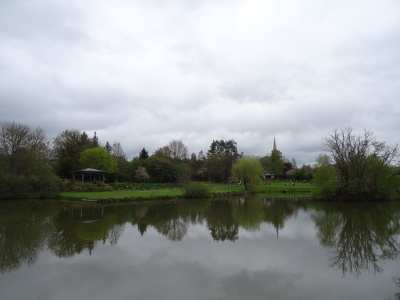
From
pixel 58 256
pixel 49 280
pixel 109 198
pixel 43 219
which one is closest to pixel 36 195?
pixel 109 198

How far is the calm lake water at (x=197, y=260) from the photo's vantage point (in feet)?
25.2

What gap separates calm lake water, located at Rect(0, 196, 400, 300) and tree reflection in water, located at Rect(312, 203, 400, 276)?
46 millimetres

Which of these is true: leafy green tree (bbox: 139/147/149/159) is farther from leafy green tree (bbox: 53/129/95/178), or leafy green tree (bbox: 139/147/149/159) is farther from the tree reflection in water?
the tree reflection in water

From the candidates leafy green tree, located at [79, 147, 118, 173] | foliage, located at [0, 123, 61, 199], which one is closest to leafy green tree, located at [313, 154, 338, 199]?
foliage, located at [0, 123, 61, 199]

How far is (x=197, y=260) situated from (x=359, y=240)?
851 cm

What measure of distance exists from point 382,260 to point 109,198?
25.7m

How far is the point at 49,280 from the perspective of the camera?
838 centimetres

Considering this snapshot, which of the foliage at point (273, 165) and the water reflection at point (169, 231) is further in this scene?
the foliage at point (273, 165)

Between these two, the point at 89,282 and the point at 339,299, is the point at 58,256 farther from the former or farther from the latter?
the point at 339,299

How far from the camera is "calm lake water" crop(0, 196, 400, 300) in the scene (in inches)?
303

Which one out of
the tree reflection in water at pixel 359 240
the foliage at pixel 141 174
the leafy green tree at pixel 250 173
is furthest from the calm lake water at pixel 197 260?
the foliage at pixel 141 174

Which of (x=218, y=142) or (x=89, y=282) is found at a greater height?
(x=218, y=142)

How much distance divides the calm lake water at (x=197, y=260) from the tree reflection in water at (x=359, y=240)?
0.05m

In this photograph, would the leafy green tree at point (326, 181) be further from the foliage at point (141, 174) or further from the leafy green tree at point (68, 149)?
the leafy green tree at point (68, 149)
